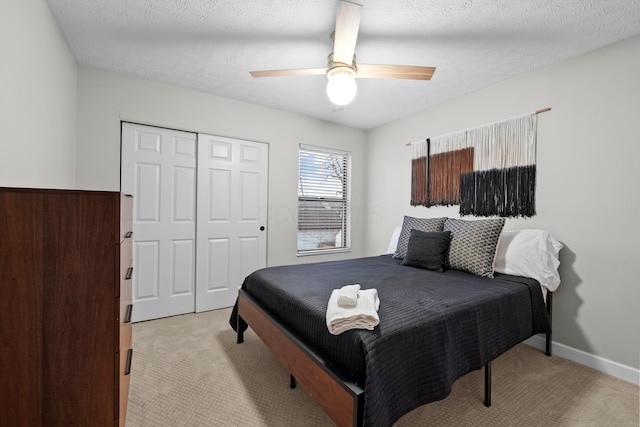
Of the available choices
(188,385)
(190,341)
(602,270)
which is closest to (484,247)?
(602,270)

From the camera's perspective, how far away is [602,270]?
2.11 metres

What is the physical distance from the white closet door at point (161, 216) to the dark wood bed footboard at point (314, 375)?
1.44 meters

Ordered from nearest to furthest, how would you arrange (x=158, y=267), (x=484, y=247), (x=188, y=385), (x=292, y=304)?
(x=292, y=304), (x=188, y=385), (x=484, y=247), (x=158, y=267)

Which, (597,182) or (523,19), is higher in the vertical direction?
(523,19)

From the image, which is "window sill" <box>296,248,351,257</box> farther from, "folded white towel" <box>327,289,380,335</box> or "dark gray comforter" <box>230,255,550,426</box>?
"folded white towel" <box>327,289,380,335</box>

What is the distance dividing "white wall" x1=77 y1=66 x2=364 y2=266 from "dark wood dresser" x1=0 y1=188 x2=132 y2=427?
1.94 m

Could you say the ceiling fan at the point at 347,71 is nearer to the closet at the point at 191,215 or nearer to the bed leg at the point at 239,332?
the closet at the point at 191,215

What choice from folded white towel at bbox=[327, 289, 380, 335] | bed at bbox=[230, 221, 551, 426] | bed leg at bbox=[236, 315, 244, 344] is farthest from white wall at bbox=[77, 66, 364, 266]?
folded white towel at bbox=[327, 289, 380, 335]

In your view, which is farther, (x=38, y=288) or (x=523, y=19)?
(x=523, y=19)

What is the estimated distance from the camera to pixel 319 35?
6.66 ft

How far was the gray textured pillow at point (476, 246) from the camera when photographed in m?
2.25

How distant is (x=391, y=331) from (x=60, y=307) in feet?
4.27

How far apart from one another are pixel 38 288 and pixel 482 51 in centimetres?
302

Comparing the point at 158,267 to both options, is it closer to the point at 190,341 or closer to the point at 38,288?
the point at 190,341
